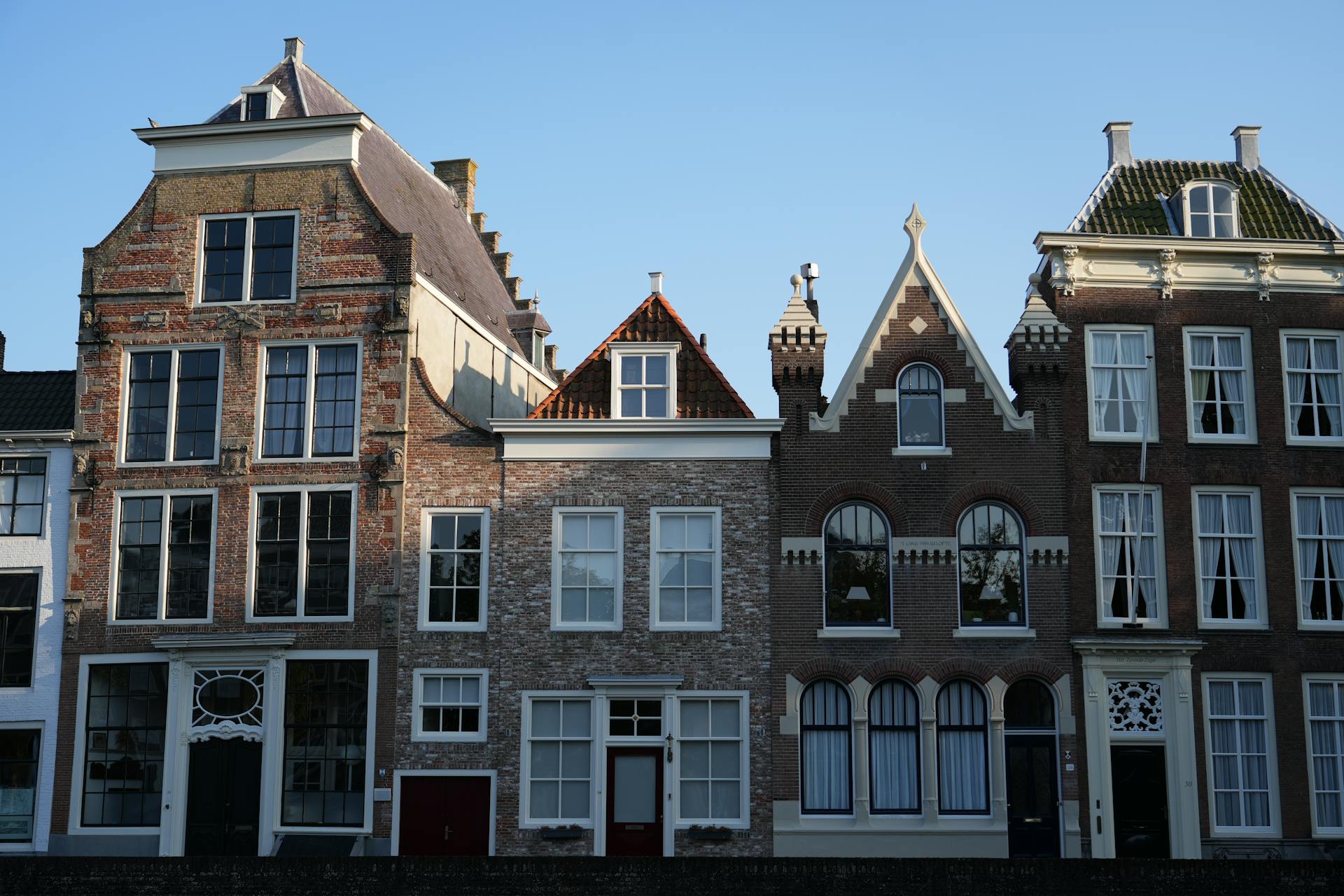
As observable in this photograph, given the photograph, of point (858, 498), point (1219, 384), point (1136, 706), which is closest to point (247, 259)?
point (858, 498)

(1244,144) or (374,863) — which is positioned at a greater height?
(1244,144)

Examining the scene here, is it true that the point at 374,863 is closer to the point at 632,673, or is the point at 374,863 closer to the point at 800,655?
the point at 632,673

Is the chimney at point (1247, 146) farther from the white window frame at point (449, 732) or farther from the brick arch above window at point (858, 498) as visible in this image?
the white window frame at point (449, 732)

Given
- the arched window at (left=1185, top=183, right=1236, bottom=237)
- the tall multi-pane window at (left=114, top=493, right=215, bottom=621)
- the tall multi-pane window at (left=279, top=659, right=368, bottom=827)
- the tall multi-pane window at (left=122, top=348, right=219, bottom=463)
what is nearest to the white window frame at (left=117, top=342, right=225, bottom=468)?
the tall multi-pane window at (left=122, top=348, right=219, bottom=463)

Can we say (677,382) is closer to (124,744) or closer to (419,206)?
(419,206)

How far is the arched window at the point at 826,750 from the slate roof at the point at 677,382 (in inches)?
229

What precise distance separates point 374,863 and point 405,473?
8709 mm

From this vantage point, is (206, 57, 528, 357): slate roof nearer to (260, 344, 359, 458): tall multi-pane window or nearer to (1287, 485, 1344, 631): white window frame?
(260, 344, 359, 458): tall multi-pane window

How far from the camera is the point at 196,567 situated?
30359 mm

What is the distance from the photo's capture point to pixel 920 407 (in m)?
30.0

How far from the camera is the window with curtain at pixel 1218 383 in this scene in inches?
1190

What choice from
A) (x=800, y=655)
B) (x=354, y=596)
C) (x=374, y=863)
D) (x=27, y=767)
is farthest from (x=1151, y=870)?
(x=27, y=767)

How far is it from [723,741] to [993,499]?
23.6ft

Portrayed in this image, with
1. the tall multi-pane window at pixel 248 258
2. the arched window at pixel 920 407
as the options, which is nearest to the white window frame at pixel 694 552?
the arched window at pixel 920 407
